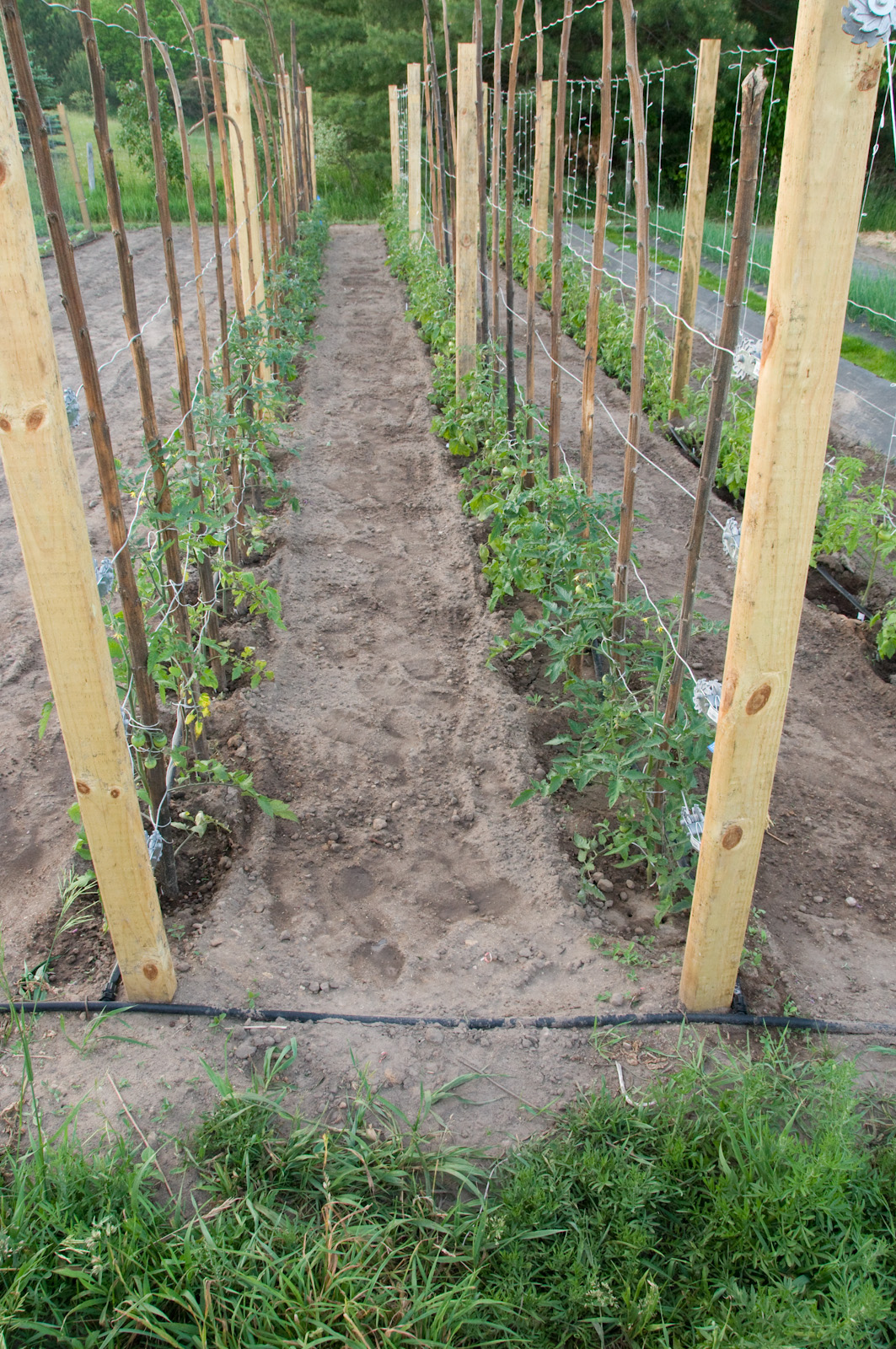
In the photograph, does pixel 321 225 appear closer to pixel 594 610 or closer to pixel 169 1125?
pixel 594 610

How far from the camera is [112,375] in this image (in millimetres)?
7773

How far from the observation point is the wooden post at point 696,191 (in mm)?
5516

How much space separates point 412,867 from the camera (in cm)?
286

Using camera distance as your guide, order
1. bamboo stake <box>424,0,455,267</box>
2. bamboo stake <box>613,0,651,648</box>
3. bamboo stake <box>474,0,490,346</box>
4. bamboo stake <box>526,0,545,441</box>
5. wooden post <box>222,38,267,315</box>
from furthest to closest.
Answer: bamboo stake <box>424,0,455,267</box>
wooden post <box>222,38,267,315</box>
bamboo stake <box>474,0,490,346</box>
bamboo stake <box>526,0,545,441</box>
bamboo stake <box>613,0,651,648</box>

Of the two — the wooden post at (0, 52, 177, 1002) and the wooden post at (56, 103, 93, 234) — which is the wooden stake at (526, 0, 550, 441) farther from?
the wooden post at (56, 103, 93, 234)

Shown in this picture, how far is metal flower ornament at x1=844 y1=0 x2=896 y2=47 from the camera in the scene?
141 centimetres

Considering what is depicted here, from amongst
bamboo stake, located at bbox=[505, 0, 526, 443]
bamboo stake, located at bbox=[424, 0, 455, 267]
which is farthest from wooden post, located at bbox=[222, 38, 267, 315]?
bamboo stake, located at bbox=[424, 0, 455, 267]

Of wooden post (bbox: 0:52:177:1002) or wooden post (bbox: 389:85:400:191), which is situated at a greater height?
wooden post (bbox: 389:85:400:191)

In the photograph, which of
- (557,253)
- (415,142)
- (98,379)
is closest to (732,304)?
(98,379)

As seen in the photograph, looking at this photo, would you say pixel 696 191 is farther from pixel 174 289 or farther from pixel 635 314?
pixel 174 289

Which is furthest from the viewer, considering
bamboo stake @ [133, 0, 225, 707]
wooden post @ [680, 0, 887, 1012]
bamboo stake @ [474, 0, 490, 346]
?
bamboo stake @ [474, 0, 490, 346]

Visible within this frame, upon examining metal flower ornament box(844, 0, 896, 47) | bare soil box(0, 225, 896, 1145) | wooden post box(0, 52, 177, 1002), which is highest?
metal flower ornament box(844, 0, 896, 47)

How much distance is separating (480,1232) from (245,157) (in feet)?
18.5

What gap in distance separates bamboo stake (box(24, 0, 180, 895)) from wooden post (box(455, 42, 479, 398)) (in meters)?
3.45
